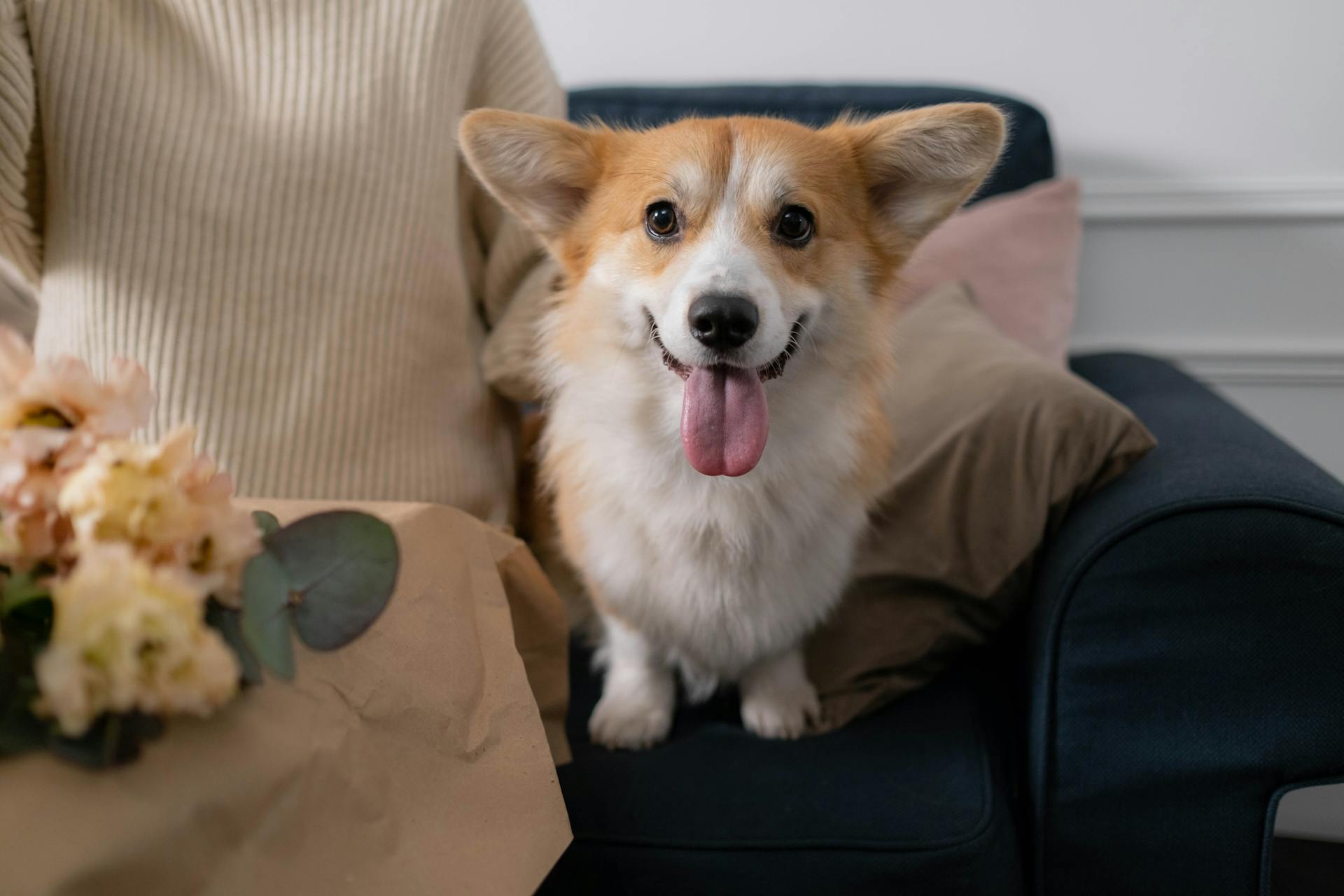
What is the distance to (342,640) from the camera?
0.51 m

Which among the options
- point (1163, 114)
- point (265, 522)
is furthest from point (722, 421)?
point (1163, 114)

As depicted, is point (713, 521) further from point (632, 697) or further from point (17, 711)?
point (17, 711)

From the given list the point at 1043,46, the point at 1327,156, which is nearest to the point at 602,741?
the point at 1043,46

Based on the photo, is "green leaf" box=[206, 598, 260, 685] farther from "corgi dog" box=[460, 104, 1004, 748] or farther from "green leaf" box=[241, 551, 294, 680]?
"corgi dog" box=[460, 104, 1004, 748]

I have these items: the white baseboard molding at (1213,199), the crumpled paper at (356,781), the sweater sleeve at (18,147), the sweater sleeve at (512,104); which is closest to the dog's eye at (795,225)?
the sweater sleeve at (512,104)

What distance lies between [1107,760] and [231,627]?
87 centimetres

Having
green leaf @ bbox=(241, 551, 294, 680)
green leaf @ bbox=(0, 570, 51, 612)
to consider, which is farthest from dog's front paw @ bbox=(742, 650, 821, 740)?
green leaf @ bbox=(0, 570, 51, 612)

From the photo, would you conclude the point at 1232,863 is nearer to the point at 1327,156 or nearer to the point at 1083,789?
the point at 1083,789

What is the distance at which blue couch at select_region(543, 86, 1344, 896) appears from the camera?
2.85 ft

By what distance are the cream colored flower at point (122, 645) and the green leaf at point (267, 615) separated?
0.05 m

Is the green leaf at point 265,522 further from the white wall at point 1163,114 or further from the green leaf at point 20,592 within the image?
the white wall at point 1163,114

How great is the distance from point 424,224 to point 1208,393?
120 centimetres

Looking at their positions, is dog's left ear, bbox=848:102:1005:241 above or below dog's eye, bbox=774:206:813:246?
above

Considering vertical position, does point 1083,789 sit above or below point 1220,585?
below
